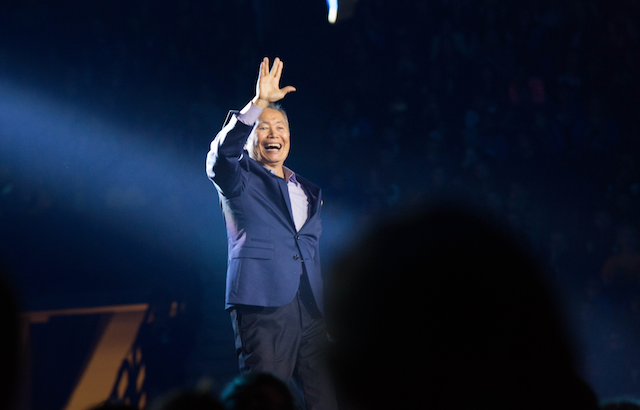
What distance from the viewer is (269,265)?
8.63ft

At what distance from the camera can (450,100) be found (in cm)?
644

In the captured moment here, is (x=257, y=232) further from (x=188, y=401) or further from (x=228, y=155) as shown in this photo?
(x=188, y=401)

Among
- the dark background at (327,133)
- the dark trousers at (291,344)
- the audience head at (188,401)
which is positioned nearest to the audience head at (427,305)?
the dark background at (327,133)

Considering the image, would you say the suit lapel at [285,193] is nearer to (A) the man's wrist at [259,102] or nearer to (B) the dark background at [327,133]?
(A) the man's wrist at [259,102]

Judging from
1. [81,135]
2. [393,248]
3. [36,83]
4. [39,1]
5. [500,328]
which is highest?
[39,1]

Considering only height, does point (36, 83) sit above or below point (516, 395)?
above

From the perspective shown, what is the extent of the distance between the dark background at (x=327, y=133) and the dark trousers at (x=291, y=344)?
1.97 meters

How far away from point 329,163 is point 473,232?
1742 millimetres

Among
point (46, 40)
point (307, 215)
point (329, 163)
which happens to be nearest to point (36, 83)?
point (46, 40)

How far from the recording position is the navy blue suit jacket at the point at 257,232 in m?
2.55

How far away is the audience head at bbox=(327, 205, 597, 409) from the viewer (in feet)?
12.1

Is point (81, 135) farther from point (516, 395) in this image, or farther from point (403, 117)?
point (516, 395)

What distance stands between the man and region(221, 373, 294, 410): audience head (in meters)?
1.23

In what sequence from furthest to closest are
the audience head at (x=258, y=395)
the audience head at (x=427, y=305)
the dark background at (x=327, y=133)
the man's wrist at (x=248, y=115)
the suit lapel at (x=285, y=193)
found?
the dark background at (x=327, y=133) → the audience head at (x=427, y=305) → the suit lapel at (x=285, y=193) → the man's wrist at (x=248, y=115) → the audience head at (x=258, y=395)
